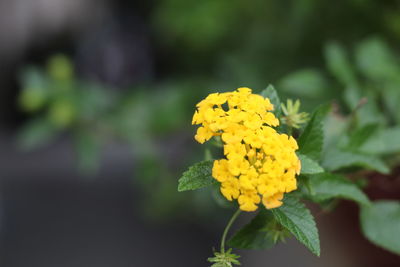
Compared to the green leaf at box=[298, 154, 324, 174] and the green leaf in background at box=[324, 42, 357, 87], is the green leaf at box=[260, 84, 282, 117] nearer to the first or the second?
the green leaf at box=[298, 154, 324, 174]

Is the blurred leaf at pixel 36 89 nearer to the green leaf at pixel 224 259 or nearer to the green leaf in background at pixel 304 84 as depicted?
the green leaf in background at pixel 304 84

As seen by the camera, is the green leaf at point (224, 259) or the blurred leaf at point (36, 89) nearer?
the green leaf at point (224, 259)

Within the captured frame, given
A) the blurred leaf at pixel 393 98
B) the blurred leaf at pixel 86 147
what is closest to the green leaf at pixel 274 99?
the blurred leaf at pixel 393 98

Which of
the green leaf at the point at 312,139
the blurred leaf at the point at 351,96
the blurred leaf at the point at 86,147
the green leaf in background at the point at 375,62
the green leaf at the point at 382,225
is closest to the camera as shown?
the green leaf at the point at 312,139

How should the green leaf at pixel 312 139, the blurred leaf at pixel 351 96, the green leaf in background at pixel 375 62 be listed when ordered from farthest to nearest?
the green leaf in background at pixel 375 62 < the blurred leaf at pixel 351 96 < the green leaf at pixel 312 139

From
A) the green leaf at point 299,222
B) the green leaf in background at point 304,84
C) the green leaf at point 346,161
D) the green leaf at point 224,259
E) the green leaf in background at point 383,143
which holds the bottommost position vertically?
the green leaf at point 224,259

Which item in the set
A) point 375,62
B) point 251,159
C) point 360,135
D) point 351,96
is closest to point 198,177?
point 251,159
